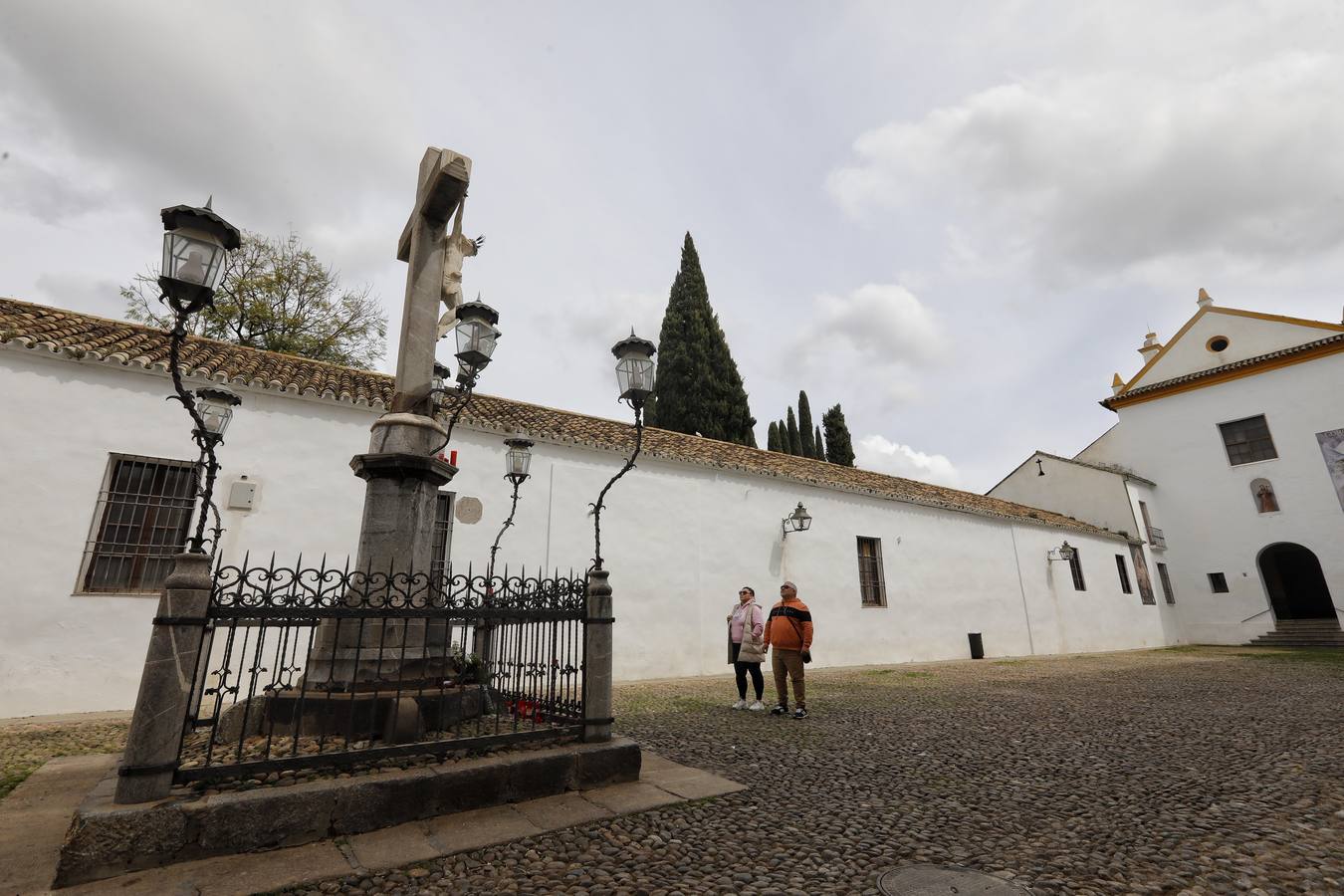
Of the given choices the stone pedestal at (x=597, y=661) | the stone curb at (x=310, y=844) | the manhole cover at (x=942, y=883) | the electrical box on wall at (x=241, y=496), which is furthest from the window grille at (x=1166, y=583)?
the electrical box on wall at (x=241, y=496)

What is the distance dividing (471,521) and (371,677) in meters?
6.62

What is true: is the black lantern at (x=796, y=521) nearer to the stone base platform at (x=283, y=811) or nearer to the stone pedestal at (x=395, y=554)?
the stone pedestal at (x=395, y=554)

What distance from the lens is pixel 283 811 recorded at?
10.3ft

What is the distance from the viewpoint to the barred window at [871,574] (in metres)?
15.6

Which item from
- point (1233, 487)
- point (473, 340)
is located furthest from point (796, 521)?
point (1233, 487)

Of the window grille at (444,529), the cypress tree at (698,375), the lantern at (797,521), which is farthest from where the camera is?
the cypress tree at (698,375)

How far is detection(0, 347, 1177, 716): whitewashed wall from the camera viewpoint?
7.98m

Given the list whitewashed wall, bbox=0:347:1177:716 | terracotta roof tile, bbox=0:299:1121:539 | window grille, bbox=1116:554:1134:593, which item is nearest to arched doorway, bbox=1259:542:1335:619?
window grille, bbox=1116:554:1134:593

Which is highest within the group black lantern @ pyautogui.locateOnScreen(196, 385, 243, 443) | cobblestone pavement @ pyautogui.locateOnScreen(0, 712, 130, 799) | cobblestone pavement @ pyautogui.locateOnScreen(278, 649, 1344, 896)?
black lantern @ pyautogui.locateOnScreen(196, 385, 243, 443)

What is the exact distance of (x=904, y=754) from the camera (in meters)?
5.35

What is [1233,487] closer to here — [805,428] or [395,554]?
[805,428]

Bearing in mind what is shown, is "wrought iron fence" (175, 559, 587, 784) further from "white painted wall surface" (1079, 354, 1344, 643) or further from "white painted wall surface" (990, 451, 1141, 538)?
"white painted wall surface" (1079, 354, 1344, 643)

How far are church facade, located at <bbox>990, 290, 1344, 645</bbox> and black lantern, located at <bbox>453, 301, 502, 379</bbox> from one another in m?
25.3

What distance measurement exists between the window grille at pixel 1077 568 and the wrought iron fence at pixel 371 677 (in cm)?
2117
